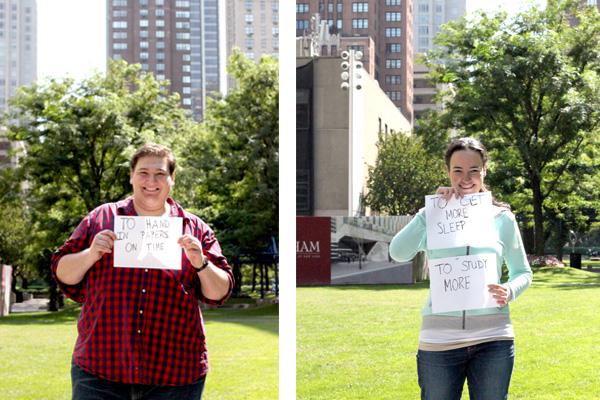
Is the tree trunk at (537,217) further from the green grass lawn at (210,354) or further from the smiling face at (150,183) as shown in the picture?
the smiling face at (150,183)

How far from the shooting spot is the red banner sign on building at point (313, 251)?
174 inches

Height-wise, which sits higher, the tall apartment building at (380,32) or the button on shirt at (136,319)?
the tall apartment building at (380,32)

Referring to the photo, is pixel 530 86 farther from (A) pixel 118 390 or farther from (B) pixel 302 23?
(A) pixel 118 390

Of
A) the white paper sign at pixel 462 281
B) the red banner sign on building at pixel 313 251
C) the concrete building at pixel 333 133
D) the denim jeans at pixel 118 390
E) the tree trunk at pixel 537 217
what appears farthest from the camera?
the red banner sign on building at pixel 313 251

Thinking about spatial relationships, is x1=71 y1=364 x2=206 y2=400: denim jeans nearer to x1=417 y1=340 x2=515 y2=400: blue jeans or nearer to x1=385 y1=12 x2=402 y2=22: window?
x1=417 y1=340 x2=515 y2=400: blue jeans

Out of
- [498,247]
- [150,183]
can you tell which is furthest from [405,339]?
[150,183]

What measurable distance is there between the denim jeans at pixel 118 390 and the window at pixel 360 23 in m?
2.54

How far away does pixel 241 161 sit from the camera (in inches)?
357

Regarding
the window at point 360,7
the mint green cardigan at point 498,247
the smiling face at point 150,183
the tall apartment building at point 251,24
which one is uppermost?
the tall apartment building at point 251,24

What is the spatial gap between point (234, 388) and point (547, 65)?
96.8 inches

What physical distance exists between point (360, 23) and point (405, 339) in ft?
4.86

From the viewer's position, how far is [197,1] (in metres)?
7.49

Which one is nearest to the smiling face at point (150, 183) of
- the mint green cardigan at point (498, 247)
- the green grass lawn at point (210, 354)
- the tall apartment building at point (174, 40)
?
the mint green cardigan at point (498, 247)

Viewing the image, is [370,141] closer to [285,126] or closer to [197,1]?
[285,126]
